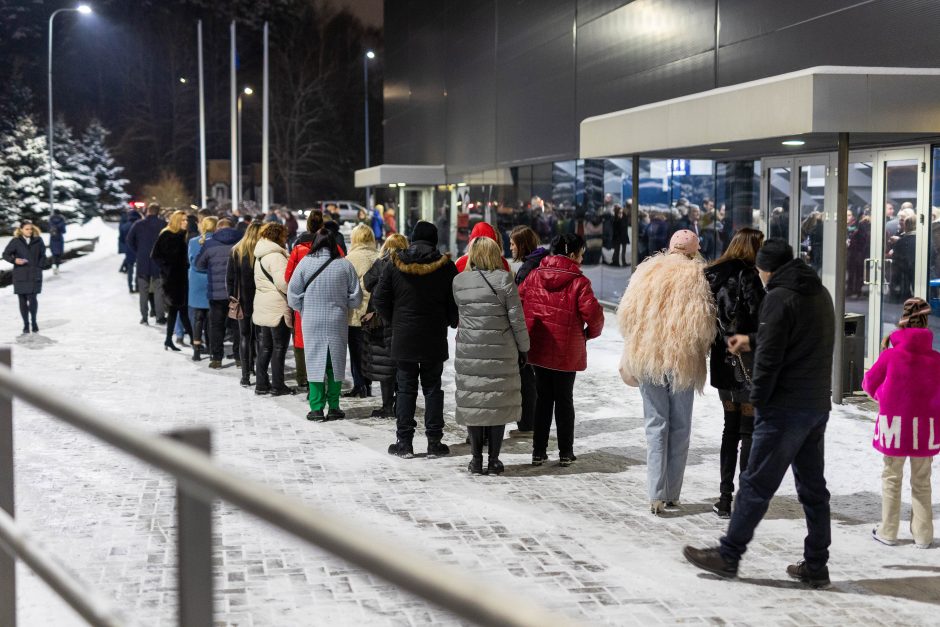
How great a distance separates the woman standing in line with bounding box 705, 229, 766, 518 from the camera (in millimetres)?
7691

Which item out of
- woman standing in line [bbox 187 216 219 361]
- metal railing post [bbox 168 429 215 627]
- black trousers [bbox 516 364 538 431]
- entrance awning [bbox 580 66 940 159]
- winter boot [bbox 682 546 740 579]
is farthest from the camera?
woman standing in line [bbox 187 216 219 361]

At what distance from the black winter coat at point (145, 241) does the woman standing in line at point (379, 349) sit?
334 inches

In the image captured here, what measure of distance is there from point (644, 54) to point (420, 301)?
12.3 m

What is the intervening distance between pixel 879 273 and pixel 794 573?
25.8 feet

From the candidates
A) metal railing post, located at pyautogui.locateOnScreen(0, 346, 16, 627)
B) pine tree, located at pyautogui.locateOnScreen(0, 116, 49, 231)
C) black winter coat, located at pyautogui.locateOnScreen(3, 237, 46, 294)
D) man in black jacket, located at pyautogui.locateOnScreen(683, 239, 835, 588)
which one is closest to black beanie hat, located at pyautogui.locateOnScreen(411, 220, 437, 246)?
man in black jacket, located at pyautogui.locateOnScreen(683, 239, 835, 588)

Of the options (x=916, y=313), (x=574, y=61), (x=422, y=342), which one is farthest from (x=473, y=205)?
(x=916, y=313)

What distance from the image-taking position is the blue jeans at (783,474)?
6.48 meters

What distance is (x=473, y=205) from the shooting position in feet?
114

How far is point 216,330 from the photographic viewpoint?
15.5 meters

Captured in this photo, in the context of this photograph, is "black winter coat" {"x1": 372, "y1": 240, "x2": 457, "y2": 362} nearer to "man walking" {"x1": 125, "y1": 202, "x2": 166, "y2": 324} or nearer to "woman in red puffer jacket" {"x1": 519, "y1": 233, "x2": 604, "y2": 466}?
"woman in red puffer jacket" {"x1": 519, "y1": 233, "x2": 604, "y2": 466}

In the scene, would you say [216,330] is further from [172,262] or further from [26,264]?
[26,264]

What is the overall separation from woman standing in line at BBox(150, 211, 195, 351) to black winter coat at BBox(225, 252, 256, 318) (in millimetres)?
2606

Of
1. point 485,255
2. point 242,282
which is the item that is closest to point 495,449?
point 485,255

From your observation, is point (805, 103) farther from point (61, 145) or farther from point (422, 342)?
point (61, 145)
